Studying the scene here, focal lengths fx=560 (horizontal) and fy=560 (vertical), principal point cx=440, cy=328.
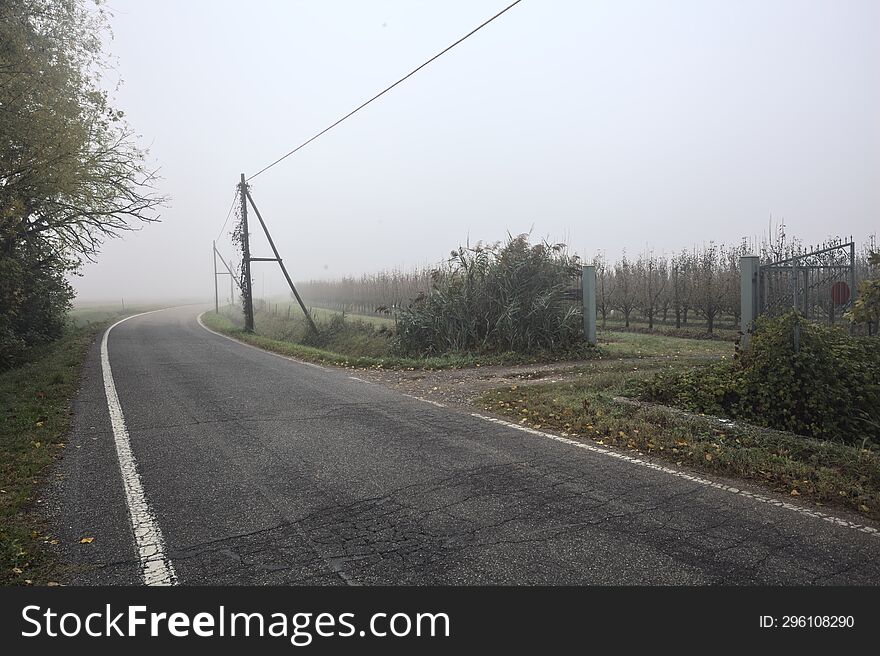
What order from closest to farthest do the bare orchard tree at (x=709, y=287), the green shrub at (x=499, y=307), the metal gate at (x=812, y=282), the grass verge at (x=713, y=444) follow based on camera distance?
the grass verge at (x=713, y=444)
the metal gate at (x=812, y=282)
the green shrub at (x=499, y=307)
the bare orchard tree at (x=709, y=287)

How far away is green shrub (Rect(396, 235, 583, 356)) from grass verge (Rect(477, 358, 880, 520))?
5.02 meters

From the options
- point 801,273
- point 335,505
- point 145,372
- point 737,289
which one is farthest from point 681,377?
point 737,289

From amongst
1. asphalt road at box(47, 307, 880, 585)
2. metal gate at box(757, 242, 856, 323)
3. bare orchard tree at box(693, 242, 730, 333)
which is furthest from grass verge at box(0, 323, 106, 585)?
bare orchard tree at box(693, 242, 730, 333)

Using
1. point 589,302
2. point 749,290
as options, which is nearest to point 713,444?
point 749,290

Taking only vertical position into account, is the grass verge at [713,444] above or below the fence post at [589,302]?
below

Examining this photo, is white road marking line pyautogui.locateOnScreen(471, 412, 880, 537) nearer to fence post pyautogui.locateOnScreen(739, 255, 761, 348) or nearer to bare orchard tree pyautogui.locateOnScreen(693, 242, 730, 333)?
fence post pyautogui.locateOnScreen(739, 255, 761, 348)

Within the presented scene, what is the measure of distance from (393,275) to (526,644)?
30.9m

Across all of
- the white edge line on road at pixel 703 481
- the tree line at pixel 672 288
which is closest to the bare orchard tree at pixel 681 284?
the tree line at pixel 672 288

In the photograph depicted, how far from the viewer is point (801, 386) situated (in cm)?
674

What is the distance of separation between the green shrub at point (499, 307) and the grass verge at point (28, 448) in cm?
742

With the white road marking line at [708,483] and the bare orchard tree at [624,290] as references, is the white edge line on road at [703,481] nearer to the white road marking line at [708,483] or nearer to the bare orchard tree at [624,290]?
the white road marking line at [708,483]

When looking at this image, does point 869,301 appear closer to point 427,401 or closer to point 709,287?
point 427,401

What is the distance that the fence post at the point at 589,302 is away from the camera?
13547mm

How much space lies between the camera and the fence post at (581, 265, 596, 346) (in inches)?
533
